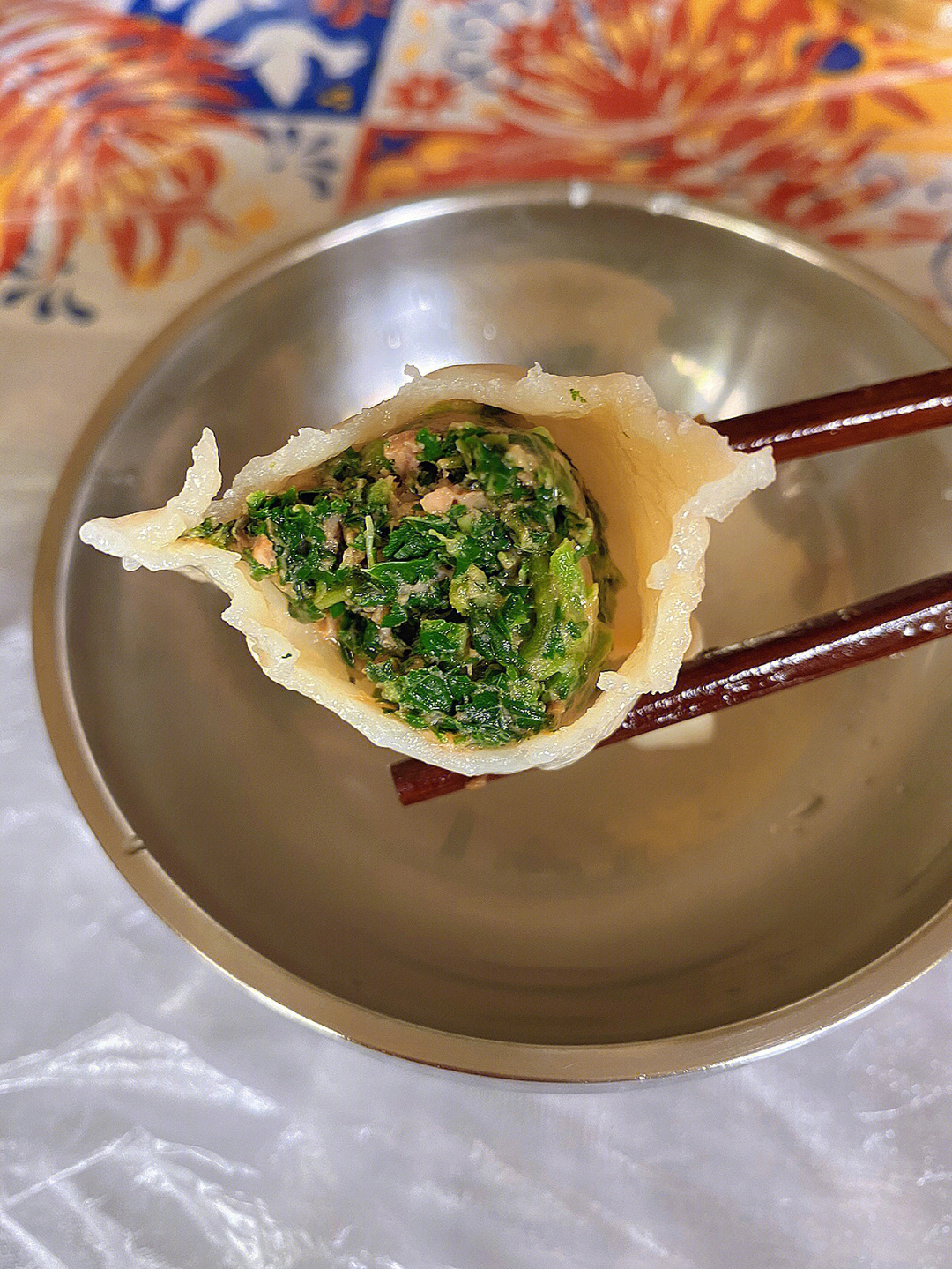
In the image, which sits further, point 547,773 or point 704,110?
point 704,110

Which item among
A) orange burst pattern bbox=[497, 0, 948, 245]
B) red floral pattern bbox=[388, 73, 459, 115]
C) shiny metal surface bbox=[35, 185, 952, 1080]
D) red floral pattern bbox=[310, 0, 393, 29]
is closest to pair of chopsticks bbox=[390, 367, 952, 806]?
shiny metal surface bbox=[35, 185, 952, 1080]

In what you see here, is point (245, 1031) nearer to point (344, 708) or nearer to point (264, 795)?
point (264, 795)

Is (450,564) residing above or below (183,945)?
above

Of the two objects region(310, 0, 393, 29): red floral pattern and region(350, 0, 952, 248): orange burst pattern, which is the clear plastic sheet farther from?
region(310, 0, 393, 29): red floral pattern

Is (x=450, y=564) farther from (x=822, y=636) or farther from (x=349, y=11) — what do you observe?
(x=349, y=11)

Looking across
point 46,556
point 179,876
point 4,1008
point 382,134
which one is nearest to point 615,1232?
point 179,876

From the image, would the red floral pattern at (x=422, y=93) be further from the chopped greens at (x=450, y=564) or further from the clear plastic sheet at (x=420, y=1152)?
the clear plastic sheet at (x=420, y=1152)

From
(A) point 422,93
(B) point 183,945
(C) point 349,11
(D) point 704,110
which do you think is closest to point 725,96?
(D) point 704,110
